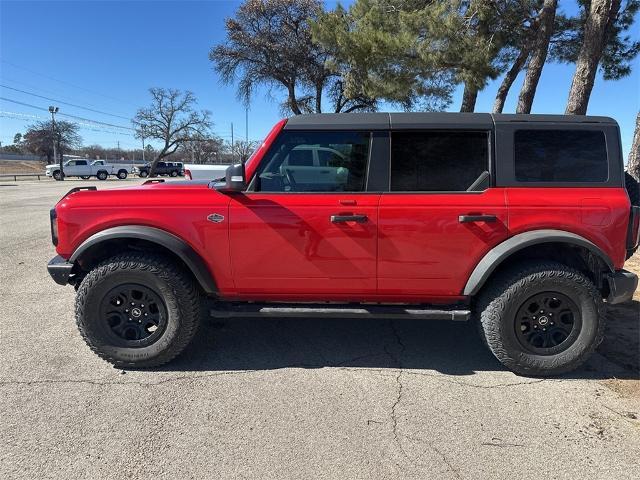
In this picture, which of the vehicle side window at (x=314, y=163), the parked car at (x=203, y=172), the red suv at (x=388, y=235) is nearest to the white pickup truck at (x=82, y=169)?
the parked car at (x=203, y=172)

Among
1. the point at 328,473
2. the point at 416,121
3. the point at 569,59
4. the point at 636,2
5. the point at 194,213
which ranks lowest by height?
the point at 328,473

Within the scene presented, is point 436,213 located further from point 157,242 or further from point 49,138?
point 49,138

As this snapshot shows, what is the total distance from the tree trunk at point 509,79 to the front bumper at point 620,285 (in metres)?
8.55

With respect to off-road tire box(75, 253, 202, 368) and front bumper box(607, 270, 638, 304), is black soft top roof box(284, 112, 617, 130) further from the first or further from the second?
off-road tire box(75, 253, 202, 368)

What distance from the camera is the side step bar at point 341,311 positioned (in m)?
3.43

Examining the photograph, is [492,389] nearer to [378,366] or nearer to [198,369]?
[378,366]

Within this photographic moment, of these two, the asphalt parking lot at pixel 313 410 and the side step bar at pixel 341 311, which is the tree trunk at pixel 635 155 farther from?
the side step bar at pixel 341 311

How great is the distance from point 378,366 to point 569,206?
1.87 meters

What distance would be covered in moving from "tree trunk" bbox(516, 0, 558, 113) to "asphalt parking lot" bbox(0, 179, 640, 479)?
690 centimetres

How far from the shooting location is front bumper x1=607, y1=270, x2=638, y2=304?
331 cm

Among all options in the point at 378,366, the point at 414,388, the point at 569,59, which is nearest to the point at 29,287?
the point at 378,366

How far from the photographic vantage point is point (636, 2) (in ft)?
33.7

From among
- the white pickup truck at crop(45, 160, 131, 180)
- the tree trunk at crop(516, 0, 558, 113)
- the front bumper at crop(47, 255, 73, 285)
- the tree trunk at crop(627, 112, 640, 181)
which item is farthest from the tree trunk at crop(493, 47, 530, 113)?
the white pickup truck at crop(45, 160, 131, 180)

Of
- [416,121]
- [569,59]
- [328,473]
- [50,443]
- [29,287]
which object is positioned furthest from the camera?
[569,59]
